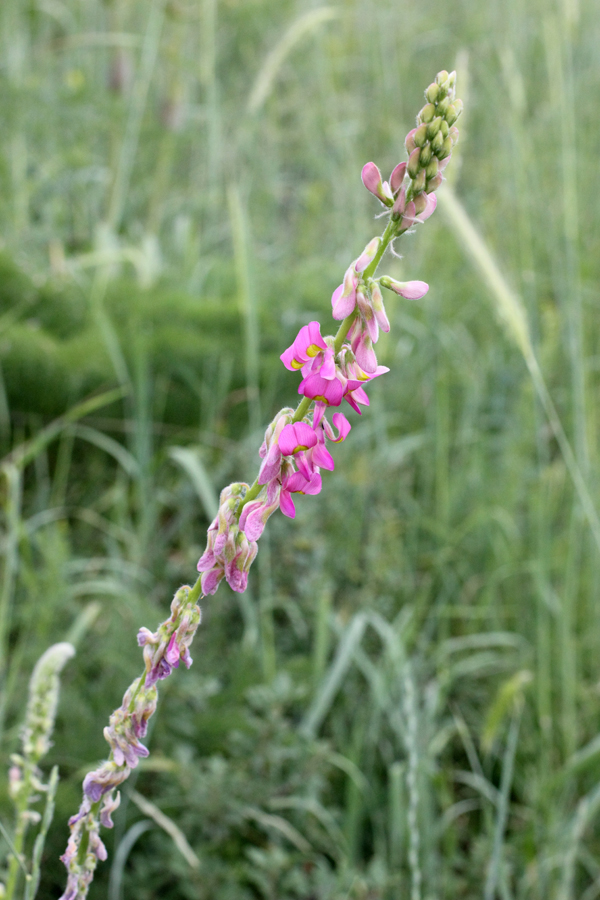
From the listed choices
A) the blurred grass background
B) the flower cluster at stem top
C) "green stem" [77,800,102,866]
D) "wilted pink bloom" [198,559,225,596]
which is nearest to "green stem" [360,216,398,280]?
the flower cluster at stem top

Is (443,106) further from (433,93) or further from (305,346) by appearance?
(305,346)

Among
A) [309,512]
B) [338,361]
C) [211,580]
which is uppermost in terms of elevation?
[309,512]

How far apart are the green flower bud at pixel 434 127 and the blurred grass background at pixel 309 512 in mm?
821

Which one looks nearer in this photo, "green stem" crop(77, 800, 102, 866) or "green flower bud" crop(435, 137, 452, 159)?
"green flower bud" crop(435, 137, 452, 159)

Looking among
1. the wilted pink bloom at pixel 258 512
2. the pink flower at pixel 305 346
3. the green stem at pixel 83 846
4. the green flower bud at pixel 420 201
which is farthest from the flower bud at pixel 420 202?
the green stem at pixel 83 846

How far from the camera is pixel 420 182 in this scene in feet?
1.77

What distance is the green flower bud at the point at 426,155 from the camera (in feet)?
1.78

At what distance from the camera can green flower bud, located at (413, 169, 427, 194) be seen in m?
0.54

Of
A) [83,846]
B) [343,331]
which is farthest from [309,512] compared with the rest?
[343,331]

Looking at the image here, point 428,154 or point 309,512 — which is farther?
point 309,512

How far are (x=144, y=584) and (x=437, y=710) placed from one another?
2.67 ft

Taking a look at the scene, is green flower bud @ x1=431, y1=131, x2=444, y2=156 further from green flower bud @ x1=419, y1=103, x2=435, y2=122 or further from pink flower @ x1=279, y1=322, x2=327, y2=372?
pink flower @ x1=279, y1=322, x2=327, y2=372

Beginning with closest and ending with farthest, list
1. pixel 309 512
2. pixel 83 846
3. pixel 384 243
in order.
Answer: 1. pixel 384 243
2. pixel 83 846
3. pixel 309 512

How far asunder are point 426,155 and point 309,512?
167cm
